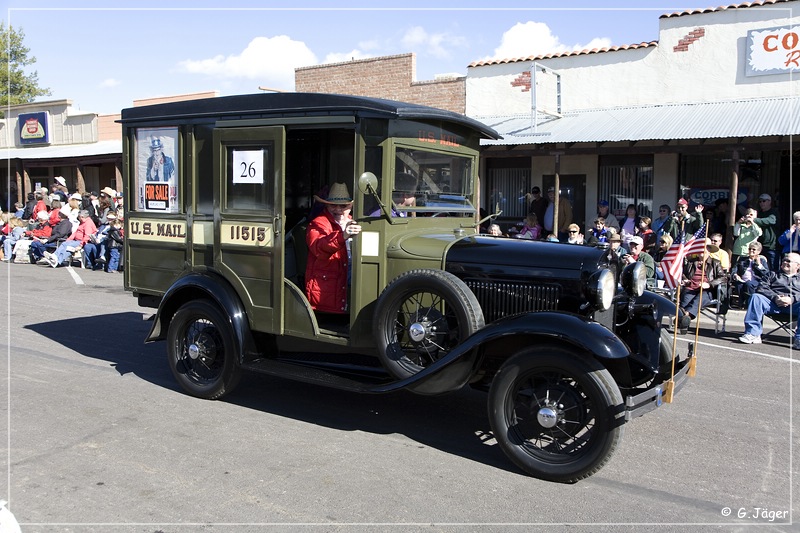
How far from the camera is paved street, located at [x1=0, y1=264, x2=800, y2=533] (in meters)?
3.80

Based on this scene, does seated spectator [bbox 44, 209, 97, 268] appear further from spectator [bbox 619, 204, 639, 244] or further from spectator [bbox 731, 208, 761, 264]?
spectator [bbox 731, 208, 761, 264]

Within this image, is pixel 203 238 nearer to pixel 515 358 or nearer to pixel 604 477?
pixel 515 358

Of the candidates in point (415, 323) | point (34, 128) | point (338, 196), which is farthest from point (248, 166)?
point (34, 128)

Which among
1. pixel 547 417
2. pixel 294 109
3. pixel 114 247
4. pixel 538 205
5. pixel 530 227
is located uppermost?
pixel 294 109

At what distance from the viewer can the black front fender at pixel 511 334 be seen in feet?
13.5

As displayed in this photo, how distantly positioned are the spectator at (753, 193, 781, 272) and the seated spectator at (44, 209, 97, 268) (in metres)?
14.1

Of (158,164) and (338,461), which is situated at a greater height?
(158,164)

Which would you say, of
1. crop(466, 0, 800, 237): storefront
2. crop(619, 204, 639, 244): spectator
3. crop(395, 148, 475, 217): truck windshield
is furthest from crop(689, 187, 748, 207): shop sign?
crop(395, 148, 475, 217): truck windshield

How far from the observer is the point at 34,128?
96.3 ft

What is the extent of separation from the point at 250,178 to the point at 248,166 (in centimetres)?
10

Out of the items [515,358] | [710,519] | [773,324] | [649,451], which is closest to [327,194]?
[515,358]

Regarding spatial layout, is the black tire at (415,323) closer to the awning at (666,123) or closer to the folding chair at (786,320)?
the folding chair at (786,320)

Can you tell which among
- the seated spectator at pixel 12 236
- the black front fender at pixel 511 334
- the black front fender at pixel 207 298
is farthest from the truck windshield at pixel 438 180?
the seated spectator at pixel 12 236

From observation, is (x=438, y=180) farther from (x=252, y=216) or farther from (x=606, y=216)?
(x=606, y=216)
